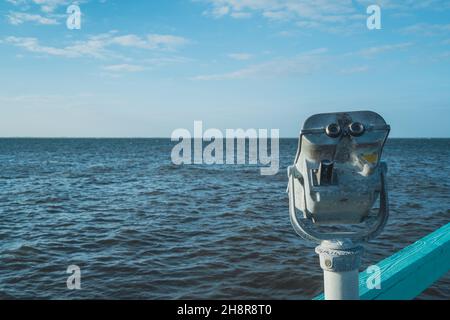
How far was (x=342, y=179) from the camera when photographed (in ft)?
6.32

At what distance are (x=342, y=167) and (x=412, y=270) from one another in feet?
3.36

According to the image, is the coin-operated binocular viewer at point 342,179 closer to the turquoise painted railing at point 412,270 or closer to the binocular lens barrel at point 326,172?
the binocular lens barrel at point 326,172

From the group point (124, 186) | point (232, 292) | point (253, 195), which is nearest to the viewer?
point (232, 292)

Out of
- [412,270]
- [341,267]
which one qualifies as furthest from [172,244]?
[341,267]

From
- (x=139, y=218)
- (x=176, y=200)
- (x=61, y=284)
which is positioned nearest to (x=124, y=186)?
(x=176, y=200)

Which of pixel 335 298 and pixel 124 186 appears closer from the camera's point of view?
pixel 335 298

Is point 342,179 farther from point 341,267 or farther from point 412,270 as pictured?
point 412,270

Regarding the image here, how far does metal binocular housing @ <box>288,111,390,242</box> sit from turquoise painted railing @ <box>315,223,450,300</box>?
51cm

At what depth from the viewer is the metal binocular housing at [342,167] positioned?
1901 mm

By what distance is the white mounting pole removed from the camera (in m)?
1.90

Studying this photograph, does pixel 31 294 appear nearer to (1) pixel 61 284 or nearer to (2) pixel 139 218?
(1) pixel 61 284

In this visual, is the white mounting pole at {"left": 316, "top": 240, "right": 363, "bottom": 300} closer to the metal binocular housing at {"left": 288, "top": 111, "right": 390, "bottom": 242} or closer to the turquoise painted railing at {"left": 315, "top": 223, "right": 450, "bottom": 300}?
the metal binocular housing at {"left": 288, "top": 111, "right": 390, "bottom": 242}
